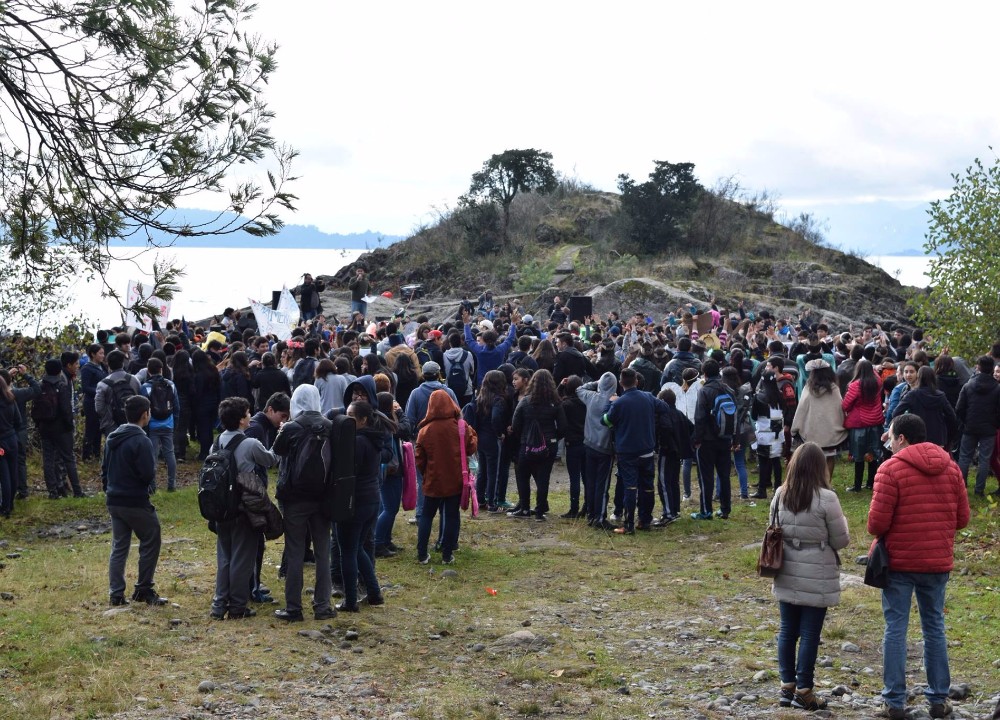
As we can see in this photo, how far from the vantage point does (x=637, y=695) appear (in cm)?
668

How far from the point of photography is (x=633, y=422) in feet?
36.2

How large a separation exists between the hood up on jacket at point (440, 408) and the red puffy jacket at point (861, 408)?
17.6ft

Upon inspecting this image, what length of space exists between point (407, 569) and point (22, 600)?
3.53 meters

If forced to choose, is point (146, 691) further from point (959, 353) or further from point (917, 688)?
point (959, 353)

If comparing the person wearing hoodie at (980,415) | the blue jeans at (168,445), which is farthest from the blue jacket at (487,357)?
the person wearing hoodie at (980,415)

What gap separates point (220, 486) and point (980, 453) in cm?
932

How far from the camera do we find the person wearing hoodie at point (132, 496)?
8.17 meters

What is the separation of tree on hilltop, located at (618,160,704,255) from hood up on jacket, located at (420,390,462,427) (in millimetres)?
29370

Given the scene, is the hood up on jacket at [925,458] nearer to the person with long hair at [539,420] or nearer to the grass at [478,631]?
the grass at [478,631]

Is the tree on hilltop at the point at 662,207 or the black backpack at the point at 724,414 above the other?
the tree on hilltop at the point at 662,207

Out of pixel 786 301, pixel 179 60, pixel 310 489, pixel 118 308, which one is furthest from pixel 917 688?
pixel 786 301

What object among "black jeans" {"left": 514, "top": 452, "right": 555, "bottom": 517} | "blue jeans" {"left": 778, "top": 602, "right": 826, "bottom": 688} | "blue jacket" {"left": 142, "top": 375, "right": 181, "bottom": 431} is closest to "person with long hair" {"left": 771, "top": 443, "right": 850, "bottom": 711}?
"blue jeans" {"left": 778, "top": 602, "right": 826, "bottom": 688}

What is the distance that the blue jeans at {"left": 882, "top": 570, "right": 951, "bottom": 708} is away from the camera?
6.06 metres

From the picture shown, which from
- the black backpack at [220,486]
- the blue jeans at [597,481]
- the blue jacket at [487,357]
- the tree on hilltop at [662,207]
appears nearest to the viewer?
the black backpack at [220,486]
